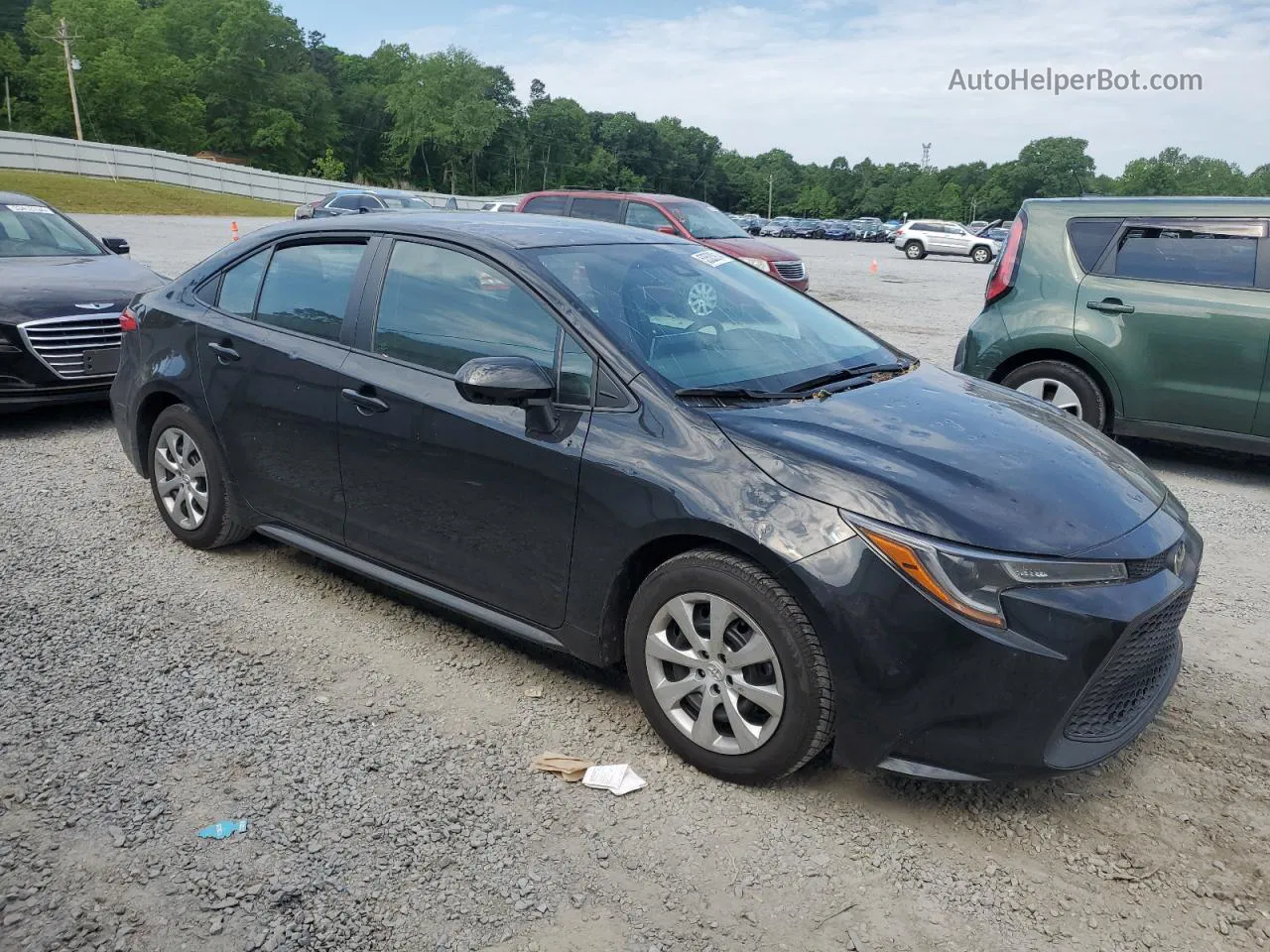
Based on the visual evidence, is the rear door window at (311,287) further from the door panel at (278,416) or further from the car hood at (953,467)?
the car hood at (953,467)

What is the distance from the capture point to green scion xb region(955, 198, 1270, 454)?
6.64 meters

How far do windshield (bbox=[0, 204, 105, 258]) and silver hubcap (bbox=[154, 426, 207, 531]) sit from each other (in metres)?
4.23

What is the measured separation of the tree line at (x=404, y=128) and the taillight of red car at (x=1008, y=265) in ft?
201

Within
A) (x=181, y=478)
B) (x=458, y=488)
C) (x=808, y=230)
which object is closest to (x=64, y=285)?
(x=181, y=478)

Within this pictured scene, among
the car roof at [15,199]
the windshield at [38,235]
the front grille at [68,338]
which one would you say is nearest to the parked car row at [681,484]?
the front grille at [68,338]

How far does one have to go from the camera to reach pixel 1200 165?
467 feet

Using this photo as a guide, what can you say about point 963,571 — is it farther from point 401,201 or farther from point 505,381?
point 401,201

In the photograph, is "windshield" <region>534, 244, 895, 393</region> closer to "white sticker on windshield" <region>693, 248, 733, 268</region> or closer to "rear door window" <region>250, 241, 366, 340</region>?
"white sticker on windshield" <region>693, 248, 733, 268</region>

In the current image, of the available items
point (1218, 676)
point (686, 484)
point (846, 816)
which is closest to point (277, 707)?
point (686, 484)

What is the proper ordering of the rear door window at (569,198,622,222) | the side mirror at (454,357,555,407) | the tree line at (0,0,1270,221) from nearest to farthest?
the side mirror at (454,357,555,407), the rear door window at (569,198,622,222), the tree line at (0,0,1270,221)

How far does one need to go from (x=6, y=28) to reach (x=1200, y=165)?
464 ft

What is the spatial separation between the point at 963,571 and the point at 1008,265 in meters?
5.24

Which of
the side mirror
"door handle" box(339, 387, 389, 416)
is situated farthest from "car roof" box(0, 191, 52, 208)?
the side mirror

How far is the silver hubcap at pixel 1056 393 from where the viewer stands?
7.12 m
